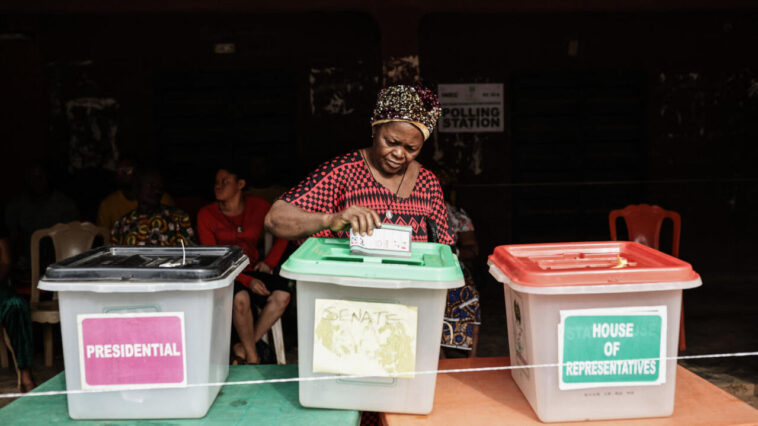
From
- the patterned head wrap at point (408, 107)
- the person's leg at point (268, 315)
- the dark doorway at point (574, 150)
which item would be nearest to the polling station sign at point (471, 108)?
the dark doorway at point (574, 150)

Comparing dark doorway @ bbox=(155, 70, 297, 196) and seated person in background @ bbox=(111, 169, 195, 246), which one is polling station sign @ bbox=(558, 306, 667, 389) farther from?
dark doorway @ bbox=(155, 70, 297, 196)

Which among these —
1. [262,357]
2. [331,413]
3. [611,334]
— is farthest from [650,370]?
[262,357]

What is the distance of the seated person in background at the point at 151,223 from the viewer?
12.9 feet

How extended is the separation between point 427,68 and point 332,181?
Result: 4.57 meters

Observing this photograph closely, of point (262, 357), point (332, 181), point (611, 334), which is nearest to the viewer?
point (611, 334)

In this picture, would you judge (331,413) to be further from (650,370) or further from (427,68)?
(427,68)

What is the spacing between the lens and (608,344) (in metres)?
1.55

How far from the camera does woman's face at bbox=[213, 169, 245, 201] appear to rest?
3.91 m

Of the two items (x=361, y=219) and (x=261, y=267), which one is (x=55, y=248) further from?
(x=361, y=219)

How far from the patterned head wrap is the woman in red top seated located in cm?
207

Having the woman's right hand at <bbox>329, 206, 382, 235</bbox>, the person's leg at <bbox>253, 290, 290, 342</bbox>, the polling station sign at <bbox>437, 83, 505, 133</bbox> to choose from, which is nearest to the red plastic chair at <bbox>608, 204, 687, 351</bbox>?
the polling station sign at <bbox>437, 83, 505, 133</bbox>

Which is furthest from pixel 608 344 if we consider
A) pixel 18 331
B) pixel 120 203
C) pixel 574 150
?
pixel 574 150

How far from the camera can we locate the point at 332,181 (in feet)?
6.81

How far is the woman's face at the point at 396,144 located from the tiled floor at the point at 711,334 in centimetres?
185
